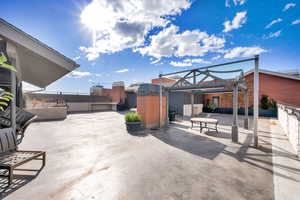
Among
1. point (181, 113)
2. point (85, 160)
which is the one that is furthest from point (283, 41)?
point (85, 160)

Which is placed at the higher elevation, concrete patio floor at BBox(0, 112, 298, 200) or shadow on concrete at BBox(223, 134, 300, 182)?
concrete patio floor at BBox(0, 112, 298, 200)

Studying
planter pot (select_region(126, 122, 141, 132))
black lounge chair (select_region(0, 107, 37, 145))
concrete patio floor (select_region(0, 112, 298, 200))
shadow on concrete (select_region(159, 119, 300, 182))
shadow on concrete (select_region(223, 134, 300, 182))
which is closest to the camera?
concrete patio floor (select_region(0, 112, 298, 200))

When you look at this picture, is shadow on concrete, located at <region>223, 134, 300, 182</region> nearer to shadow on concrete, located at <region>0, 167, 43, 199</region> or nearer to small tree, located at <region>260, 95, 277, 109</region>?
shadow on concrete, located at <region>0, 167, 43, 199</region>

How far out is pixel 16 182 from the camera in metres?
2.40

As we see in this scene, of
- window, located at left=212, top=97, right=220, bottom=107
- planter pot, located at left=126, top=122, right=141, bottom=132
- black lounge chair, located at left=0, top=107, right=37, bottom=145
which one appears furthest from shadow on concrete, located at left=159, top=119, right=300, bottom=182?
window, located at left=212, top=97, right=220, bottom=107

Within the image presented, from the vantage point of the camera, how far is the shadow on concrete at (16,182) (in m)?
2.15

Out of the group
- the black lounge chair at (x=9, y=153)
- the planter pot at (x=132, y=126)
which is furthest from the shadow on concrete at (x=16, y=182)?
the planter pot at (x=132, y=126)

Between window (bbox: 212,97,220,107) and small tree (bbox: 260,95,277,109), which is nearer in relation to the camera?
small tree (bbox: 260,95,277,109)

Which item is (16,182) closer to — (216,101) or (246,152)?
(246,152)

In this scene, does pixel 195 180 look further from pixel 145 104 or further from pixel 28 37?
pixel 28 37

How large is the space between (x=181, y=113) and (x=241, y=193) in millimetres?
11394

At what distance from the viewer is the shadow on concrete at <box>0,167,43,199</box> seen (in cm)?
215

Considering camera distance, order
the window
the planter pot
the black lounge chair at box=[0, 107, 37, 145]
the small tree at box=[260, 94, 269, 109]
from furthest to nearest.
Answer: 1. the window
2. the small tree at box=[260, 94, 269, 109]
3. the planter pot
4. the black lounge chair at box=[0, 107, 37, 145]

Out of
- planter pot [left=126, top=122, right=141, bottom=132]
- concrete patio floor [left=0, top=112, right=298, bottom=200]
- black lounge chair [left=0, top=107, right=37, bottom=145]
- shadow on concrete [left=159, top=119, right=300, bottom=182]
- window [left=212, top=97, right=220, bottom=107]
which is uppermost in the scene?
window [left=212, top=97, right=220, bottom=107]
